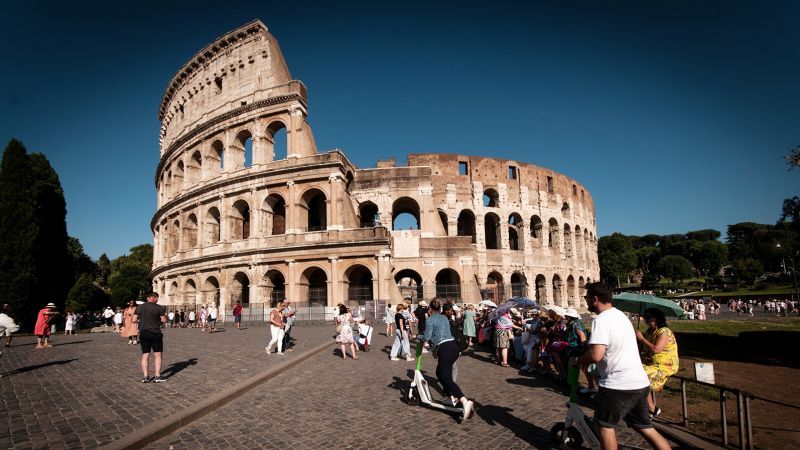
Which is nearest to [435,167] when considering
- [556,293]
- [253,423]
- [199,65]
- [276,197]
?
[276,197]

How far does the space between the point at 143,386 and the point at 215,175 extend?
24.6m

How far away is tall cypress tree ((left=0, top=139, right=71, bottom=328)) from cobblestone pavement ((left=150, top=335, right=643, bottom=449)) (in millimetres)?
21152

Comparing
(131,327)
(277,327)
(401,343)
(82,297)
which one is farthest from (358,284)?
(82,297)

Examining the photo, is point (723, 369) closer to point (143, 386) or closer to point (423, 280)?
point (143, 386)

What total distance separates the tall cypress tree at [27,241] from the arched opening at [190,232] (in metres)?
7.42

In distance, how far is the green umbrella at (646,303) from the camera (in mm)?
8445

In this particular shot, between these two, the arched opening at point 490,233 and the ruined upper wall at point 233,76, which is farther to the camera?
the arched opening at point 490,233

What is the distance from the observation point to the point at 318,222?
2825 centimetres

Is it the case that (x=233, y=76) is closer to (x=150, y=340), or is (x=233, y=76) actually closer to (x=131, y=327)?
(x=131, y=327)

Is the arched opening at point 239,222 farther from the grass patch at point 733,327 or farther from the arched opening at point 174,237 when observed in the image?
the grass patch at point 733,327

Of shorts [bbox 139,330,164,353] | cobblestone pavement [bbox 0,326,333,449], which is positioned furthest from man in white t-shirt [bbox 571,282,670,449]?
shorts [bbox 139,330,164,353]

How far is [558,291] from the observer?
1366 inches

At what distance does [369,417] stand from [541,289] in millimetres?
31123

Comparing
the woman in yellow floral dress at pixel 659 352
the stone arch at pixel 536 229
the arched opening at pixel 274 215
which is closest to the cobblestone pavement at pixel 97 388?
the woman in yellow floral dress at pixel 659 352
